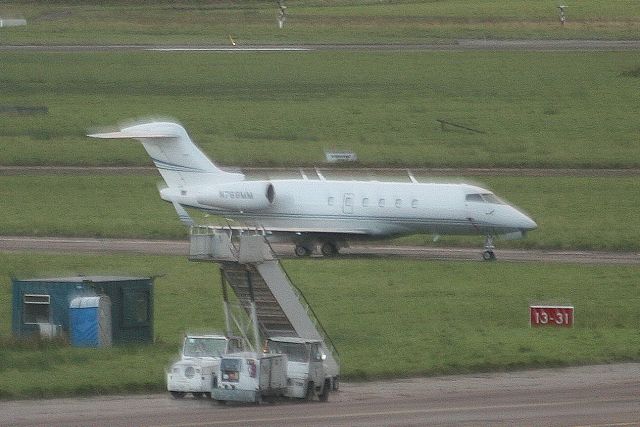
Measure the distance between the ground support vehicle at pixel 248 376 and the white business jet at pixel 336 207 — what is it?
922 inches

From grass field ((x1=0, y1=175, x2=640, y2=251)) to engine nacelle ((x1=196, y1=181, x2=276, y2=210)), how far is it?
130 inches

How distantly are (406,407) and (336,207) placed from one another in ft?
83.8

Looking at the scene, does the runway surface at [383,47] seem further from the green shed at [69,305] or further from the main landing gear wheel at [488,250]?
the green shed at [69,305]

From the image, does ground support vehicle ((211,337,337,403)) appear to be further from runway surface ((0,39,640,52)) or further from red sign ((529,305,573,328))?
runway surface ((0,39,640,52))

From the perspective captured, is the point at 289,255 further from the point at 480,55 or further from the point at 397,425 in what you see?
the point at 480,55

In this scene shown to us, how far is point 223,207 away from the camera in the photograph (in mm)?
53594

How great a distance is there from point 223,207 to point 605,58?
4675 centimetres

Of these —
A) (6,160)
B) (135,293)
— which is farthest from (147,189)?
(135,293)

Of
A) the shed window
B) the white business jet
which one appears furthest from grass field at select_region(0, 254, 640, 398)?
the white business jet

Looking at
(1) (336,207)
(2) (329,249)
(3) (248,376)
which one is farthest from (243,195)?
(3) (248,376)

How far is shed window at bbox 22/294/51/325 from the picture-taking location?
114ft

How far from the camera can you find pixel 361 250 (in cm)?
5562

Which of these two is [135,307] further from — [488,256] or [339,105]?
[339,105]

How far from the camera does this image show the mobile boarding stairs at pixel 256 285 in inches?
1193
